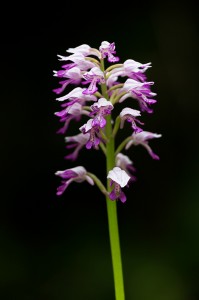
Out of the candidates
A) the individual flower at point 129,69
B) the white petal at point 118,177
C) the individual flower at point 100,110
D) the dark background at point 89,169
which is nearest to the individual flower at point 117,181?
the white petal at point 118,177

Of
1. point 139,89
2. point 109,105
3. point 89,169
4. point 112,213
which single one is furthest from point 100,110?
point 89,169

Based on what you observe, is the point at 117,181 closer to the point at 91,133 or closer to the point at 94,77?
the point at 91,133

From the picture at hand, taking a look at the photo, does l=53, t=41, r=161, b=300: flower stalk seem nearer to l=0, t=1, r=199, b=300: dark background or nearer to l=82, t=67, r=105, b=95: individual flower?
l=82, t=67, r=105, b=95: individual flower

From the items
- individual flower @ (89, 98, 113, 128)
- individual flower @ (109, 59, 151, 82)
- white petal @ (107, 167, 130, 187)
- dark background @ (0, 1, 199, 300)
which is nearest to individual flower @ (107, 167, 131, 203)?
white petal @ (107, 167, 130, 187)

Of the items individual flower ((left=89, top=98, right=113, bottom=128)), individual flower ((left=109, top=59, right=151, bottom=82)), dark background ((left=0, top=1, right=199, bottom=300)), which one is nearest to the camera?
individual flower ((left=89, top=98, right=113, bottom=128))

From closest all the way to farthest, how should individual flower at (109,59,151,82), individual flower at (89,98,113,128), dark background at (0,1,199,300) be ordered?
individual flower at (89,98,113,128) < individual flower at (109,59,151,82) < dark background at (0,1,199,300)

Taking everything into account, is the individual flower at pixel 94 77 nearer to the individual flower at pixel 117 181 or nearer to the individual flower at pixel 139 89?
the individual flower at pixel 139 89
